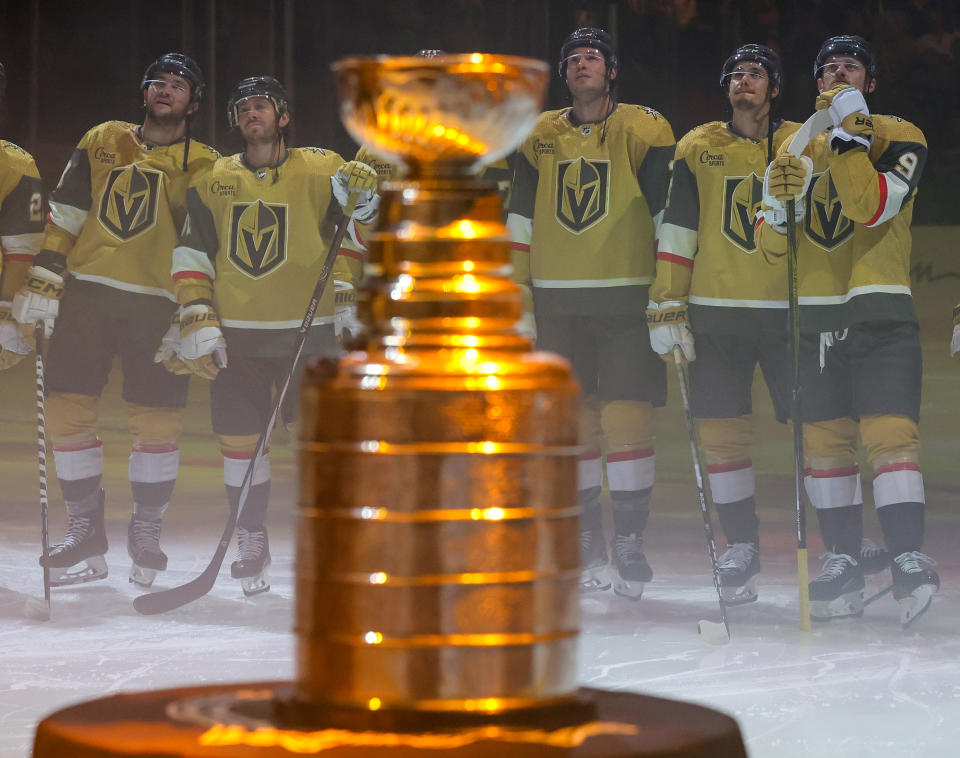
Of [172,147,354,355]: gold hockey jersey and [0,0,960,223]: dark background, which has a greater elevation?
[0,0,960,223]: dark background

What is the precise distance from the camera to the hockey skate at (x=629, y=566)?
4801mm

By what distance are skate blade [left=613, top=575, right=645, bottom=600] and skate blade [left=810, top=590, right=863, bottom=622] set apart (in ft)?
1.60

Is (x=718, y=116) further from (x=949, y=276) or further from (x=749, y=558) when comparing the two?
(x=749, y=558)

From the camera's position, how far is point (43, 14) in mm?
5469

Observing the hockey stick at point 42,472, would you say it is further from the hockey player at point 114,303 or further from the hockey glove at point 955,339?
the hockey glove at point 955,339

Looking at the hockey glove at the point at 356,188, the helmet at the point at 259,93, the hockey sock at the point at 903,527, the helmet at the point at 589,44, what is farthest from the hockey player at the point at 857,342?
the helmet at the point at 259,93

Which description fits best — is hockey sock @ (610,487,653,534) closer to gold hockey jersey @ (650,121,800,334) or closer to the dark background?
gold hockey jersey @ (650,121,800,334)

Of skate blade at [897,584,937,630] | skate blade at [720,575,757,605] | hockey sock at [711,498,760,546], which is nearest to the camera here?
skate blade at [897,584,937,630]

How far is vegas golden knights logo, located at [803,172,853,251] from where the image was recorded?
467cm

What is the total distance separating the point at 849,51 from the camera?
16.2ft

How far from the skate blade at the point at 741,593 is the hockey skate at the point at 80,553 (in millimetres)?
1840

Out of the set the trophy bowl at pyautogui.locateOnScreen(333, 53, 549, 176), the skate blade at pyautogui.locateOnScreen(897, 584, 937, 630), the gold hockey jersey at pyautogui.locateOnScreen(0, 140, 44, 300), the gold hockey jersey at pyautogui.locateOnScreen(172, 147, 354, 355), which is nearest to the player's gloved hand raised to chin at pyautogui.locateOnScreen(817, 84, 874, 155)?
the skate blade at pyautogui.locateOnScreen(897, 584, 937, 630)

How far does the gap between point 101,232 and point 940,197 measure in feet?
8.36

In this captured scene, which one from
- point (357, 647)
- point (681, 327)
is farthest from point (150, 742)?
point (681, 327)
